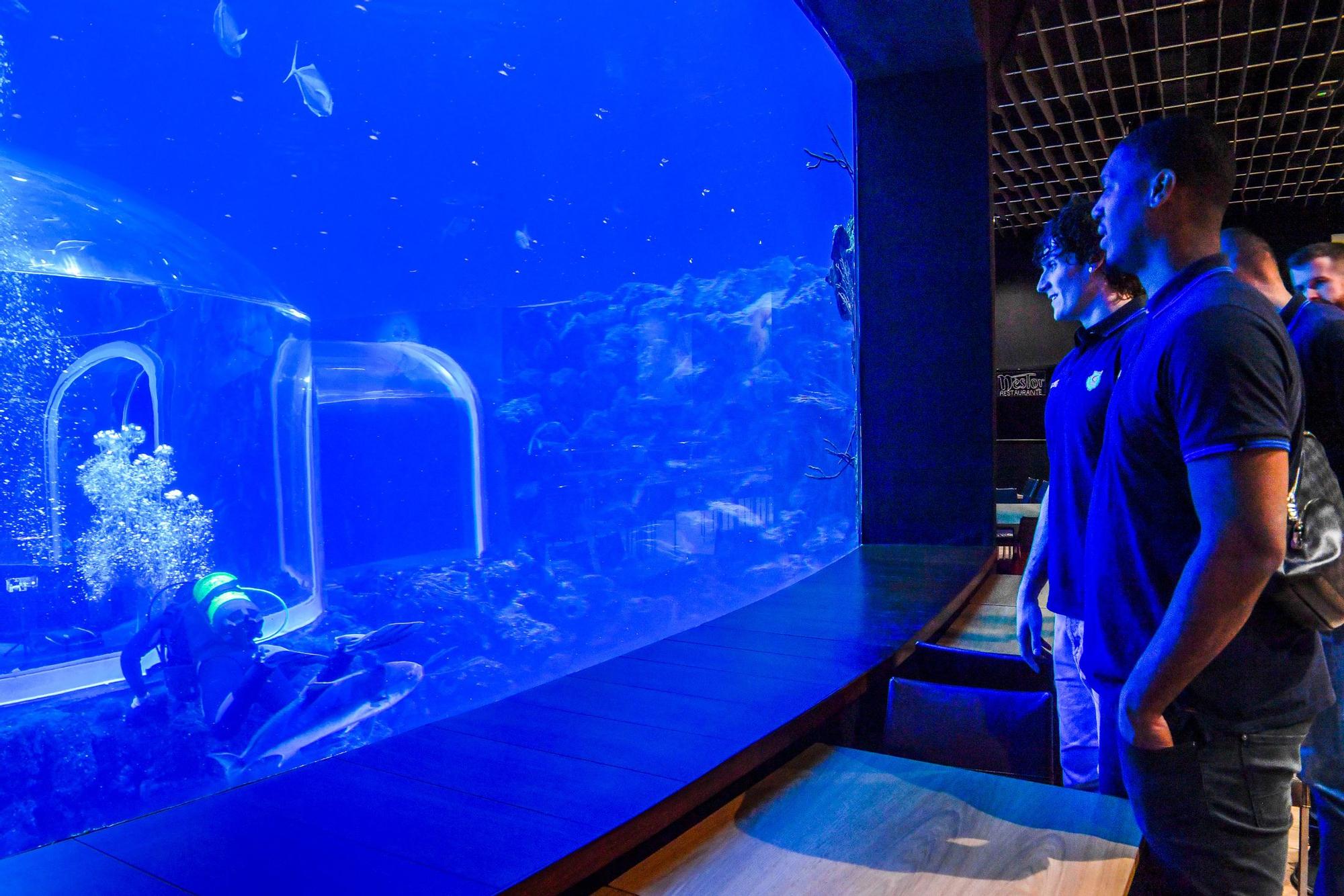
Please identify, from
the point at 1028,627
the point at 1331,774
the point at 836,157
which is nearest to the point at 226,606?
the point at 1028,627

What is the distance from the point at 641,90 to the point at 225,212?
13.6 meters

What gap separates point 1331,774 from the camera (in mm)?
1472

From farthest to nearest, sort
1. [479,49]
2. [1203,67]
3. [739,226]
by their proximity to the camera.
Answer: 1. [739,226]
2. [479,49]
3. [1203,67]

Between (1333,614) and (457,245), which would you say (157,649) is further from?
(457,245)

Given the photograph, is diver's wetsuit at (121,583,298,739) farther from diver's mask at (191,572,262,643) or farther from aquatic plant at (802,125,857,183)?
aquatic plant at (802,125,857,183)

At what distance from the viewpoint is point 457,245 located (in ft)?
27.5

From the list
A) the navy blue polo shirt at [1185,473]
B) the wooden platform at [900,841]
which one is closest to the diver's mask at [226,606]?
the wooden platform at [900,841]

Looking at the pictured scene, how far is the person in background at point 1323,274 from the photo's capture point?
76.1 inches

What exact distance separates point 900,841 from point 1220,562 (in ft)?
2.08

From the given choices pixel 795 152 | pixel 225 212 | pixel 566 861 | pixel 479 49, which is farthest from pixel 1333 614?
pixel 795 152

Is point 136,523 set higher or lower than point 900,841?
higher

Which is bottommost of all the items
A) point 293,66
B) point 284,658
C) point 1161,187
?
point 284,658

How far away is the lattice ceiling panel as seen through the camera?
4.33 meters

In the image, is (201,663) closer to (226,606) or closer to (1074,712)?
(226,606)
